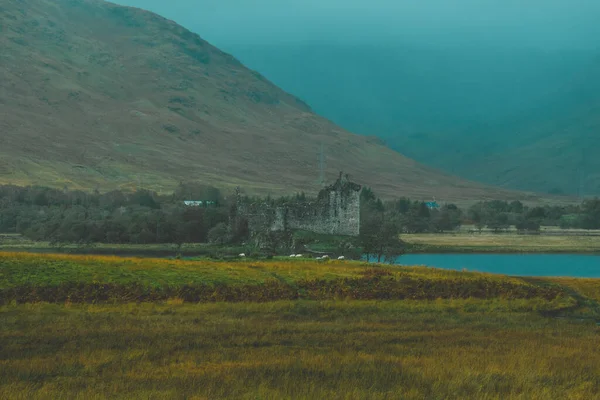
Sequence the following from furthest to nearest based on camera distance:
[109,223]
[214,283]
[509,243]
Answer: [509,243] → [109,223] → [214,283]

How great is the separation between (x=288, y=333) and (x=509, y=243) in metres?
97.5

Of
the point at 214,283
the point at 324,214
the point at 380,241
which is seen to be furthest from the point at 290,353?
the point at 324,214

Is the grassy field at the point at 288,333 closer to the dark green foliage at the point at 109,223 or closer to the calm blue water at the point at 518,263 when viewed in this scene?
the calm blue water at the point at 518,263

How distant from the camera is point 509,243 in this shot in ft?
384

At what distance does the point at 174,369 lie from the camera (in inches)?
723

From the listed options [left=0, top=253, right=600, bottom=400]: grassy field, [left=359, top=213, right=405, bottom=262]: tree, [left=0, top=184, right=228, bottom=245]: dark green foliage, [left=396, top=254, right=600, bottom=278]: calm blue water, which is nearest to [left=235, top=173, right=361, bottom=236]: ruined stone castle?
[left=359, top=213, right=405, bottom=262]: tree

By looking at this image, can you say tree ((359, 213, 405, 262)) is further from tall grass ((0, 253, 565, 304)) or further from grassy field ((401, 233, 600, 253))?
tall grass ((0, 253, 565, 304))

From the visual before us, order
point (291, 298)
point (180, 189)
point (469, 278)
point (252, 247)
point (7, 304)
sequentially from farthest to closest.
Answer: point (180, 189), point (252, 247), point (469, 278), point (291, 298), point (7, 304)

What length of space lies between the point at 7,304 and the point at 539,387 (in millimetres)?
17862

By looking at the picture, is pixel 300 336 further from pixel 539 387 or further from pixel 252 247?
pixel 252 247

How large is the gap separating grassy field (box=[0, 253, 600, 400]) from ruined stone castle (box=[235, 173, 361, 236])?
3651cm

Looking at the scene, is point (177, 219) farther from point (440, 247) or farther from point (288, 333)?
point (288, 333)

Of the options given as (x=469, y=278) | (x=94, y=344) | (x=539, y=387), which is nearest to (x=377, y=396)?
(x=539, y=387)

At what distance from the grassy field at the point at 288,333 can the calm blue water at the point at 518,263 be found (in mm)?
38904
